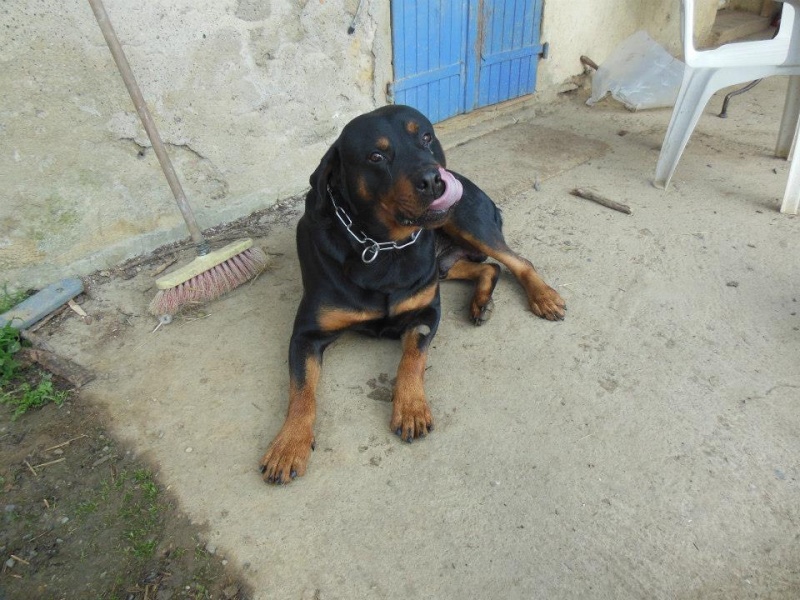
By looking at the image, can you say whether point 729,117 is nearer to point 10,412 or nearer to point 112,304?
point 112,304

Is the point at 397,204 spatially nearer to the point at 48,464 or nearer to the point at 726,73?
the point at 48,464

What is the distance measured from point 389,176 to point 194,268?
122 cm

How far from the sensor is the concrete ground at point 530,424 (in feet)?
5.07

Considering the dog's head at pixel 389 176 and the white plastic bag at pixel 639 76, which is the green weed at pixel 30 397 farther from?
the white plastic bag at pixel 639 76

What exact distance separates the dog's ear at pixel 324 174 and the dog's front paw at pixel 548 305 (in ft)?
3.82

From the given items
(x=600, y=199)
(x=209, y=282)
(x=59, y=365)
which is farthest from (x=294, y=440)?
(x=600, y=199)

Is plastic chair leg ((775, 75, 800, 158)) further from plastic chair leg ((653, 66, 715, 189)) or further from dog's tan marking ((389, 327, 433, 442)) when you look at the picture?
dog's tan marking ((389, 327, 433, 442))

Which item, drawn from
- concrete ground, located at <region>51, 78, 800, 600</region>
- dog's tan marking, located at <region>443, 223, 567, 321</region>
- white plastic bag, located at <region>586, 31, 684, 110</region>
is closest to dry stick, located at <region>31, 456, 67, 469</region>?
concrete ground, located at <region>51, 78, 800, 600</region>

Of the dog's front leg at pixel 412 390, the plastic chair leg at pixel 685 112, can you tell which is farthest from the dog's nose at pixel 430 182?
the plastic chair leg at pixel 685 112

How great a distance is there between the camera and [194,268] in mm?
2529

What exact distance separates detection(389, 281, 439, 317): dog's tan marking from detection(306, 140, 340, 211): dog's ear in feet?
1.73

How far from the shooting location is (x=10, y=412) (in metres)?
2.12

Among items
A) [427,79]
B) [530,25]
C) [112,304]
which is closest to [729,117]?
[530,25]

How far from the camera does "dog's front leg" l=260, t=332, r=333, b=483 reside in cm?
179
